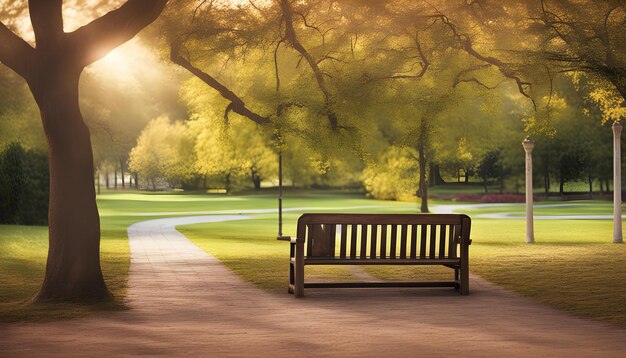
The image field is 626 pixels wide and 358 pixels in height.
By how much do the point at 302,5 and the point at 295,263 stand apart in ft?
32.4

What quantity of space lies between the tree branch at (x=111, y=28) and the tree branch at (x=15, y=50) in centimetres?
59

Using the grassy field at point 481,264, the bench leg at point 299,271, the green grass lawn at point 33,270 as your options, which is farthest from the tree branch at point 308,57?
the bench leg at point 299,271

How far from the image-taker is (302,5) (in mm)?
21719

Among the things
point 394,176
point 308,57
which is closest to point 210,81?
point 308,57

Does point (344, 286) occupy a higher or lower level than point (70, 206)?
lower

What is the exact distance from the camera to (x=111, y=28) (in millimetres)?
12664

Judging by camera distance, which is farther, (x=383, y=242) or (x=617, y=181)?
(x=617, y=181)

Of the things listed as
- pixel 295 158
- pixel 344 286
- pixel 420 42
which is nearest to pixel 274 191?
pixel 295 158

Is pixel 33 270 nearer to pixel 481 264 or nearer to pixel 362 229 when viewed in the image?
pixel 362 229

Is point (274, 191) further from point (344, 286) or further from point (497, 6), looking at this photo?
point (344, 286)

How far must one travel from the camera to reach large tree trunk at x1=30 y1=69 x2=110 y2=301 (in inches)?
495

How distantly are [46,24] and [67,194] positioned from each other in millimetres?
2100

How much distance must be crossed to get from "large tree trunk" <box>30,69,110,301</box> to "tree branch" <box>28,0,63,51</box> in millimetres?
395

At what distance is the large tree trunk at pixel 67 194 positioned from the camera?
12562mm
